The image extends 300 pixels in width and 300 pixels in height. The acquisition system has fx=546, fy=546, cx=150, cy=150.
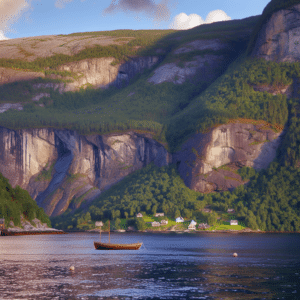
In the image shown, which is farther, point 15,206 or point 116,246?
point 15,206

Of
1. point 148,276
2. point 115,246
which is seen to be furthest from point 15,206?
point 148,276

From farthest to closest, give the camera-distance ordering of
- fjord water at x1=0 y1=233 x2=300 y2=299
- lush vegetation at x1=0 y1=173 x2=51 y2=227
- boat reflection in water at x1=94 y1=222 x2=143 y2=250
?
lush vegetation at x1=0 y1=173 x2=51 y2=227 → boat reflection in water at x1=94 y1=222 x2=143 y2=250 → fjord water at x1=0 y1=233 x2=300 y2=299

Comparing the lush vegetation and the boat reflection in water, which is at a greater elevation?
the lush vegetation

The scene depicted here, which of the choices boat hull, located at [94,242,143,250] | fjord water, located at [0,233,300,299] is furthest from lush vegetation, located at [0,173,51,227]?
fjord water, located at [0,233,300,299]

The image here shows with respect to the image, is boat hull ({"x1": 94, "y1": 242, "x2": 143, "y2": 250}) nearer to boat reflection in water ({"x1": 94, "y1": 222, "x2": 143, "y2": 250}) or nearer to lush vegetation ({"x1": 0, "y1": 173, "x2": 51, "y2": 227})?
boat reflection in water ({"x1": 94, "y1": 222, "x2": 143, "y2": 250})

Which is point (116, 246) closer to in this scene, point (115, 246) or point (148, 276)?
point (115, 246)

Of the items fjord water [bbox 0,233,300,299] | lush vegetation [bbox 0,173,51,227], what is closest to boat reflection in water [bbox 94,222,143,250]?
fjord water [bbox 0,233,300,299]

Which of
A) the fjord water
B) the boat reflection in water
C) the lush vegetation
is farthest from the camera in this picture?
the lush vegetation

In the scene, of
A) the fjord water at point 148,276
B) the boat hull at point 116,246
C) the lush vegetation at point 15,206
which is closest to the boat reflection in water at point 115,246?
the boat hull at point 116,246

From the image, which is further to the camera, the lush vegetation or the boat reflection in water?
the lush vegetation
